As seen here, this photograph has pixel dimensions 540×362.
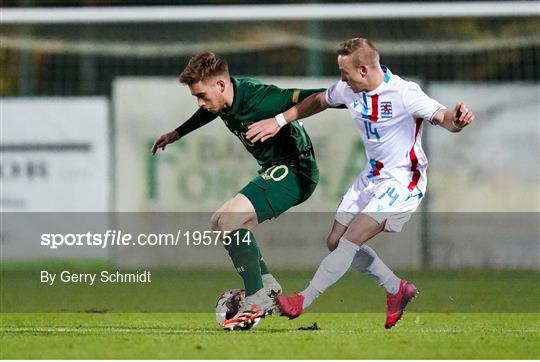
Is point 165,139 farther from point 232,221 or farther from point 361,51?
point 361,51

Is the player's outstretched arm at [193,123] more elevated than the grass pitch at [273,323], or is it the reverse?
the player's outstretched arm at [193,123]

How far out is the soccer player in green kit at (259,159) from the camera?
7.94 metres

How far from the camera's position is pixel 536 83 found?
15.7 metres

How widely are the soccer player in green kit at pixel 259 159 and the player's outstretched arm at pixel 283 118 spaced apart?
125 mm

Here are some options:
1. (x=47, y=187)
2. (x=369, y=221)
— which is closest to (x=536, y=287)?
(x=369, y=221)

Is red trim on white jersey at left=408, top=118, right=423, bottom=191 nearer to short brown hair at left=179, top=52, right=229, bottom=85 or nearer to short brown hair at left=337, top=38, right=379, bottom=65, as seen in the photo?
short brown hair at left=337, top=38, right=379, bottom=65

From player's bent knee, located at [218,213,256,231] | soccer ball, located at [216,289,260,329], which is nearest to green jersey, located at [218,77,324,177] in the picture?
player's bent knee, located at [218,213,256,231]

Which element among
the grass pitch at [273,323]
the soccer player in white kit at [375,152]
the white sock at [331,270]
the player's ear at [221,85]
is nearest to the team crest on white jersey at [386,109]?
the soccer player in white kit at [375,152]

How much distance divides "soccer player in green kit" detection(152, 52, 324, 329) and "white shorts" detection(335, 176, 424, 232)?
0.30 m

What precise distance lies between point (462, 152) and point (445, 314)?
239 inches

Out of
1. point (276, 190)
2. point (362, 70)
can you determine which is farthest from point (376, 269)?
point (362, 70)

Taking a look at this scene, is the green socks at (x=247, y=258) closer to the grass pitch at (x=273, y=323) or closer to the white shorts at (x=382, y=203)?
the grass pitch at (x=273, y=323)

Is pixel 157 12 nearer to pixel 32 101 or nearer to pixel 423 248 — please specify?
pixel 32 101

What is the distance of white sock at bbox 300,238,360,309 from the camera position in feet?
25.7
